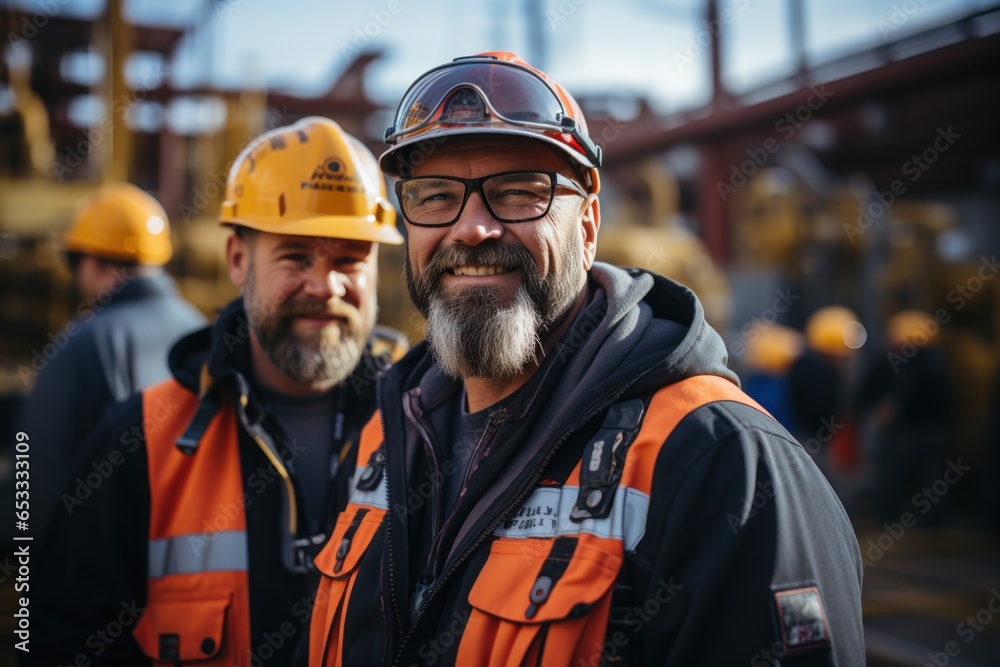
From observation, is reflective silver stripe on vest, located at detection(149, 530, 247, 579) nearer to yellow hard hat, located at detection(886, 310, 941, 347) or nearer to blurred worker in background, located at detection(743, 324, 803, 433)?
blurred worker in background, located at detection(743, 324, 803, 433)

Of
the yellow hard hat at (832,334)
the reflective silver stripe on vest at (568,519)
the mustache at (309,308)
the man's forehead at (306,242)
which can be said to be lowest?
the reflective silver stripe on vest at (568,519)

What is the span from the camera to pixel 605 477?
5.11ft

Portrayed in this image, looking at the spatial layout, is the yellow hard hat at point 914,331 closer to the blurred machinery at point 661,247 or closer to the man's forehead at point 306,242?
the blurred machinery at point 661,247

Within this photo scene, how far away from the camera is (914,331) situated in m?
9.18

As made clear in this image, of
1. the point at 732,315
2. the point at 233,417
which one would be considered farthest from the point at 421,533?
the point at 732,315

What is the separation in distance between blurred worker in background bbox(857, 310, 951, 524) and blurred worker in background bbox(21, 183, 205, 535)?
7735 millimetres

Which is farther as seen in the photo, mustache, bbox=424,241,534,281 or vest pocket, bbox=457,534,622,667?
mustache, bbox=424,241,534,281

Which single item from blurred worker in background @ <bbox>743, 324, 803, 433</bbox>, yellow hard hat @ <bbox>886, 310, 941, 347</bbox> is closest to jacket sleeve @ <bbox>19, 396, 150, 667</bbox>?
blurred worker in background @ <bbox>743, 324, 803, 433</bbox>

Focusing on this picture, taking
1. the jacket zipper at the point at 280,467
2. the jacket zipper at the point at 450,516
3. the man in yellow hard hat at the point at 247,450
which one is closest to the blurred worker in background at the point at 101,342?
the man in yellow hard hat at the point at 247,450

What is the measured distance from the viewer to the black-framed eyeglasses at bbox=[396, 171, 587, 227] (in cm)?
184

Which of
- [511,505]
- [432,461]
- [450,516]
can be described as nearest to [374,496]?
[432,461]

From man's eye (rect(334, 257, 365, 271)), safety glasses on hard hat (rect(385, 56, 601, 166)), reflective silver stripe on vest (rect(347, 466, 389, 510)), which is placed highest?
safety glasses on hard hat (rect(385, 56, 601, 166))

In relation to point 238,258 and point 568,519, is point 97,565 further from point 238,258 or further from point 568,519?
point 568,519

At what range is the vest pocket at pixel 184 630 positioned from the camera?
2.25 metres
